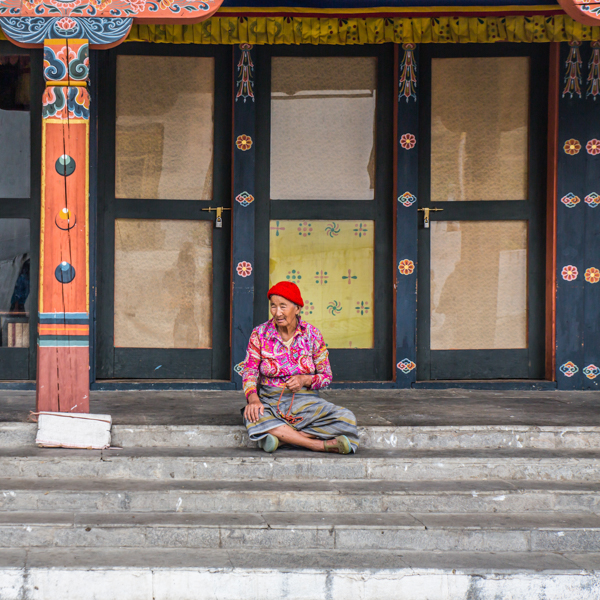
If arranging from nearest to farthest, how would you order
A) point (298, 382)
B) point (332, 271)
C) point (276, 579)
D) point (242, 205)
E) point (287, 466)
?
point (276, 579), point (287, 466), point (298, 382), point (242, 205), point (332, 271)

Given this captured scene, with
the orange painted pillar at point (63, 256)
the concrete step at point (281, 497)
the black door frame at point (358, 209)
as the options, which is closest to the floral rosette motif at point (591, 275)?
the black door frame at point (358, 209)

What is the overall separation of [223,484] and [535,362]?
3431mm

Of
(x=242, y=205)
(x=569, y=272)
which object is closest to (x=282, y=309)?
(x=242, y=205)

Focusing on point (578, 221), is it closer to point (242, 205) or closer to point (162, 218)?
point (242, 205)

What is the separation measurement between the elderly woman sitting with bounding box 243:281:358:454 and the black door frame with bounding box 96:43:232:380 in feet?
5.36

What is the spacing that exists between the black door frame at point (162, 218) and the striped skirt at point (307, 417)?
1720mm

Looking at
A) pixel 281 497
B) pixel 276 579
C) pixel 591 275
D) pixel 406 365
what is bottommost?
pixel 276 579

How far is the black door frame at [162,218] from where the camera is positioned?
19.4 ft

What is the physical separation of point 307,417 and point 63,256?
75.0 inches

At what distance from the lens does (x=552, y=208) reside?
5941 mm

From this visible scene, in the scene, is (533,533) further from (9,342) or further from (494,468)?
(9,342)

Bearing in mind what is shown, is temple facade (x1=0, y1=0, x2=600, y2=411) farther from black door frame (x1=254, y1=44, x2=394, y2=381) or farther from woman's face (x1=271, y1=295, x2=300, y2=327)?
woman's face (x1=271, y1=295, x2=300, y2=327)

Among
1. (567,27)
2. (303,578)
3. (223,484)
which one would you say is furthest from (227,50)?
(303,578)

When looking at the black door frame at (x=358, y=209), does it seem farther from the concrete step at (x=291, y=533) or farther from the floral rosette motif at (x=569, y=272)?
the concrete step at (x=291, y=533)
